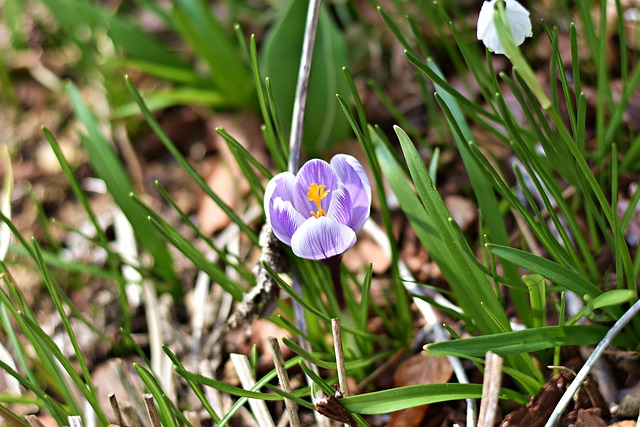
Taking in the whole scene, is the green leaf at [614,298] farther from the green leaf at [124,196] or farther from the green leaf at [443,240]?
the green leaf at [124,196]

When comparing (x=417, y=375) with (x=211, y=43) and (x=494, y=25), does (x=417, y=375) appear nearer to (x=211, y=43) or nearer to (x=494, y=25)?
(x=494, y=25)

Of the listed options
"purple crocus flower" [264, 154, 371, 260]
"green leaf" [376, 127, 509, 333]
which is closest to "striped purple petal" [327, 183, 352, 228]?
"purple crocus flower" [264, 154, 371, 260]

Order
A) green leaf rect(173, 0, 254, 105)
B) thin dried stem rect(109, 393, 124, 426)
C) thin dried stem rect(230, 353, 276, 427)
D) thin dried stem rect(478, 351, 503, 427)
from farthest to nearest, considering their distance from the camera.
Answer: green leaf rect(173, 0, 254, 105), thin dried stem rect(230, 353, 276, 427), thin dried stem rect(109, 393, 124, 426), thin dried stem rect(478, 351, 503, 427)

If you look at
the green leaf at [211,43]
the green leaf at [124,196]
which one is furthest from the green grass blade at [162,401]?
the green leaf at [211,43]

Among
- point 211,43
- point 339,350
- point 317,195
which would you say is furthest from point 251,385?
point 211,43

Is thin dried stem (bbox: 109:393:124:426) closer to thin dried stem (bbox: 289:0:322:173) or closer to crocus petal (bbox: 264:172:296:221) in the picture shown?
crocus petal (bbox: 264:172:296:221)

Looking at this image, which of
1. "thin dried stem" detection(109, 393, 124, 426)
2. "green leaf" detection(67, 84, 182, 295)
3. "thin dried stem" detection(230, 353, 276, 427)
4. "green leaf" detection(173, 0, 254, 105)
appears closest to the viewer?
"thin dried stem" detection(109, 393, 124, 426)

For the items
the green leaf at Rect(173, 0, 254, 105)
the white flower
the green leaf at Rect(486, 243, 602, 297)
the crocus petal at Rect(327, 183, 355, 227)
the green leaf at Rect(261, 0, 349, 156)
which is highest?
the green leaf at Rect(173, 0, 254, 105)
